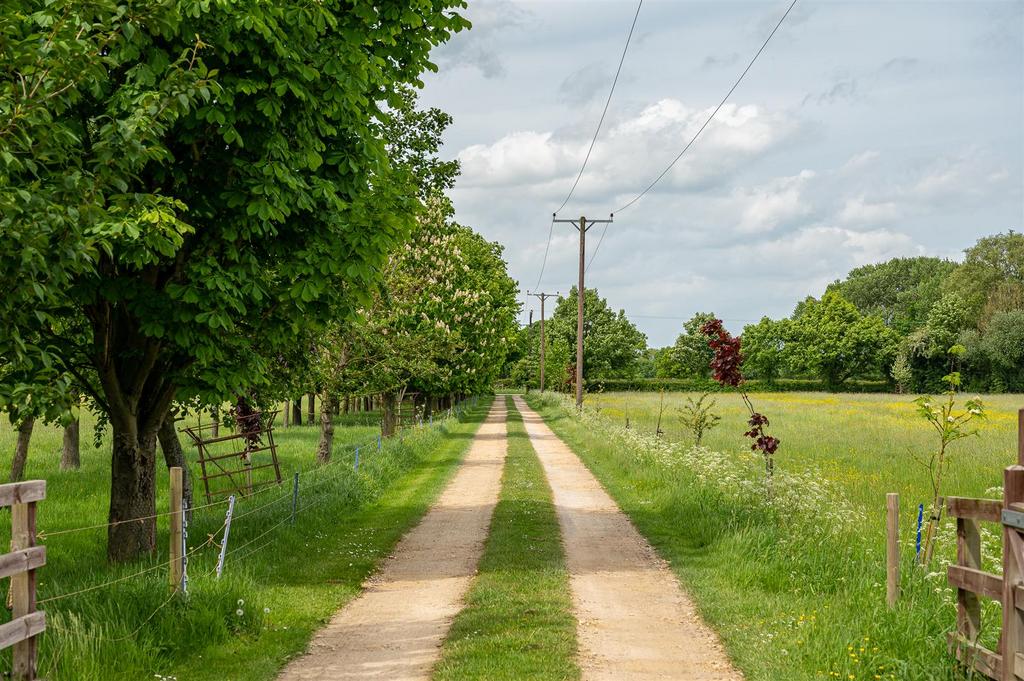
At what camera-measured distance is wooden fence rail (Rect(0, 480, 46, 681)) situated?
628 centimetres

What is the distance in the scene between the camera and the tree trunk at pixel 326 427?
1081 inches

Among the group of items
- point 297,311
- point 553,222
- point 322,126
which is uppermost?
point 553,222

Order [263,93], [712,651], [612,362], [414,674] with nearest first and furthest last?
[414,674]
[712,651]
[263,93]
[612,362]

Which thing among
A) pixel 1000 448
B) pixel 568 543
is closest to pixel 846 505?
pixel 568 543

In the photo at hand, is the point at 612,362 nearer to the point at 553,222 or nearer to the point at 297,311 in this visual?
the point at 553,222

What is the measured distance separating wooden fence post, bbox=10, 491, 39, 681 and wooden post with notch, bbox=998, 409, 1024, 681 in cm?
711

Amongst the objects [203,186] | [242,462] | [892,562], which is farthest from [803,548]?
[242,462]

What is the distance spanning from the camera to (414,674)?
8086mm

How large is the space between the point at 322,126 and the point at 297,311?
2553 millimetres

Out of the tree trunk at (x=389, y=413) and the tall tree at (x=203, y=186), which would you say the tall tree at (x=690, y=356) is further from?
the tall tree at (x=203, y=186)

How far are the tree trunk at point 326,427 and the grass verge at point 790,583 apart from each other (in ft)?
37.0

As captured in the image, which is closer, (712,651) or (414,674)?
(414,674)

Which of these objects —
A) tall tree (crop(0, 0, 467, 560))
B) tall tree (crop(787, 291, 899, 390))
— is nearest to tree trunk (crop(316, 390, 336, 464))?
tall tree (crop(0, 0, 467, 560))

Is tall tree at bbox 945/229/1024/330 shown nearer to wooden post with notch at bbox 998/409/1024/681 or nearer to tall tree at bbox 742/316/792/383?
tall tree at bbox 742/316/792/383
